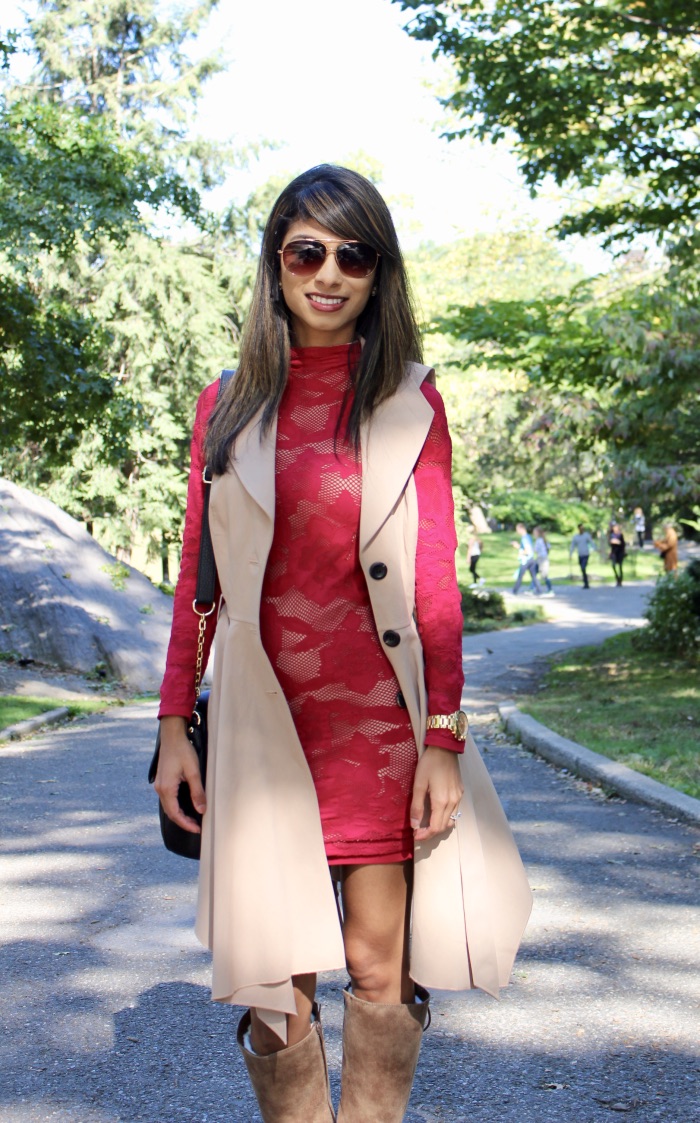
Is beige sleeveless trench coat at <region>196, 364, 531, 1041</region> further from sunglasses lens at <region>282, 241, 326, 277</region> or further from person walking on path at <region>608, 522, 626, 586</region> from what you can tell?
person walking on path at <region>608, 522, 626, 586</region>

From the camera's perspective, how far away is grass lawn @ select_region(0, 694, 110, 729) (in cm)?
1211

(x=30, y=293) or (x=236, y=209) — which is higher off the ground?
(x=236, y=209)

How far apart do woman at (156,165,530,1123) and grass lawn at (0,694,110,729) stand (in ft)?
31.5

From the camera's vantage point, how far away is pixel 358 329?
8.55 ft

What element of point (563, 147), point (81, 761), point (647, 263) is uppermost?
point (647, 263)

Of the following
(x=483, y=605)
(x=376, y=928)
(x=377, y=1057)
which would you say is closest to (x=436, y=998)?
(x=377, y=1057)

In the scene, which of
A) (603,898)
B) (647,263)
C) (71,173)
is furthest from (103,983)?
(647,263)

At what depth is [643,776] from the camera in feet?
25.6

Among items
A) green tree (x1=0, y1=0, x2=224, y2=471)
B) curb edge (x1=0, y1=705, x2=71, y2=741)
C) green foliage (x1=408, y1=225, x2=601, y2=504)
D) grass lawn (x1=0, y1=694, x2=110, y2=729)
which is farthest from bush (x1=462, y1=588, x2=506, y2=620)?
curb edge (x1=0, y1=705, x2=71, y2=741)

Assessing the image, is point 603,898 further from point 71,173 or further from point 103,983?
point 71,173

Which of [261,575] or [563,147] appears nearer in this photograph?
[261,575]

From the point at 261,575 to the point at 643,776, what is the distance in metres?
5.97

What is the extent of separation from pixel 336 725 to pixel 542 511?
54216mm

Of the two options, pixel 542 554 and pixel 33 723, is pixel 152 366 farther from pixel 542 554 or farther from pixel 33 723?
pixel 33 723
